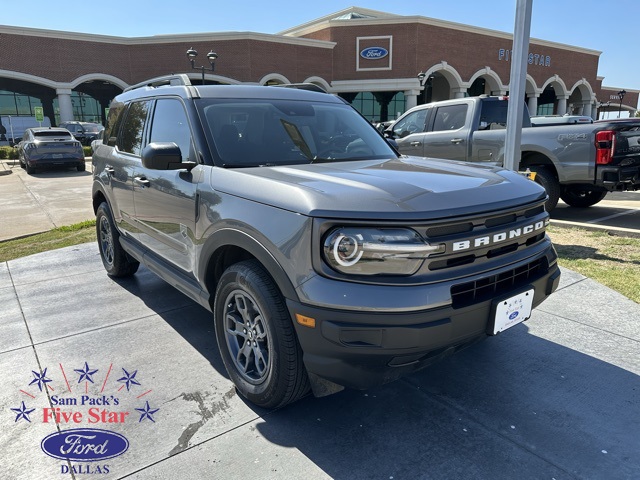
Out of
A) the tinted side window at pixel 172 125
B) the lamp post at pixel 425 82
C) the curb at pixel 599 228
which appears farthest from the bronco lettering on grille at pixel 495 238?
the lamp post at pixel 425 82

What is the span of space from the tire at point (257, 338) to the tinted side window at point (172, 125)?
112 centimetres

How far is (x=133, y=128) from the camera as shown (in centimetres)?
444

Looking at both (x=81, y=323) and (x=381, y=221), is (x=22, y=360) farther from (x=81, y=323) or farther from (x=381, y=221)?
(x=381, y=221)

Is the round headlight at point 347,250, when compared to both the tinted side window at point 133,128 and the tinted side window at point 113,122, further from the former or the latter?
the tinted side window at point 113,122

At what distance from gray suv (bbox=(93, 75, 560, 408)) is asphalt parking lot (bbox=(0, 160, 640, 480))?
332mm

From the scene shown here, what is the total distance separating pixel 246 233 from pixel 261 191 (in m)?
0.25

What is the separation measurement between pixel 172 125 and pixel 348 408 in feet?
8.00

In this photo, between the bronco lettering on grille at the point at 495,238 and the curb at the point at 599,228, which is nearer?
the bronco lettering on grille at the point at 495,238

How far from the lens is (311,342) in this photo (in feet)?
7.57

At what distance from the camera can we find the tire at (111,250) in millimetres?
5066

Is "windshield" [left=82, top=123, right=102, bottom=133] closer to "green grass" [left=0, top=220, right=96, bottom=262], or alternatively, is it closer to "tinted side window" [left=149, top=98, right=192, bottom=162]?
"green grass" [left=0, top=220, right=96, bottom=262]

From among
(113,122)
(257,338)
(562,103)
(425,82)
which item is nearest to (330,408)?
(257,338)

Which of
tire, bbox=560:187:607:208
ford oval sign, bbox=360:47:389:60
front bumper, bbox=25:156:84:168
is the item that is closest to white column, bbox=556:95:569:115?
ford oval sign, bbox=360:47:389:60

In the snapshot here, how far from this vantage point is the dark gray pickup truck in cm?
695
